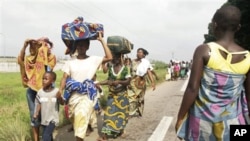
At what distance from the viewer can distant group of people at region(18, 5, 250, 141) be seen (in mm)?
2920

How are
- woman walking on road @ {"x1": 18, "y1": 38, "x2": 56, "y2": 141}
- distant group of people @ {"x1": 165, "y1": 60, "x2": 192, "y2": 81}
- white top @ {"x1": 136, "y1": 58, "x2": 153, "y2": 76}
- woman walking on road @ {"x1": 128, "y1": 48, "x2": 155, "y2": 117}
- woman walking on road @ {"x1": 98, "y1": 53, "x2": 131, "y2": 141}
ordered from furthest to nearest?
distant group of people @ {"x1": 165, "y1": 60, "x2": 192, "y2": 81} < white top @ {"x1": 136, "y1": 58, "x2": 153, "y2": 76} < woman walking on road @ {"x1": 128, "y1": 48, "x2": 155, "y2": 117} < woman walking on road @ {"x1": 98, "y1": 53, "x2": 131, "y2": 141} < woman walking on road @ {"x1": 18, "y1": 38, "x2": 56, "y2": 141}

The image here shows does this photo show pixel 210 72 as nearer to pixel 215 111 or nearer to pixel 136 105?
pixel 215 111

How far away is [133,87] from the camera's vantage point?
29.5ft

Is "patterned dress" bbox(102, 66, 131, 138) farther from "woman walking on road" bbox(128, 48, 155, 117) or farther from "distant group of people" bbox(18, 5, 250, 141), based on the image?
"woman walking on road" bbox(128, 48, 155, 117)

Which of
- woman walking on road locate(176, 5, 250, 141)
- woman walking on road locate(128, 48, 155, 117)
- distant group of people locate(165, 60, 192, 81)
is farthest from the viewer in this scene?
distant group of people locate(165, 60, 192, 81)

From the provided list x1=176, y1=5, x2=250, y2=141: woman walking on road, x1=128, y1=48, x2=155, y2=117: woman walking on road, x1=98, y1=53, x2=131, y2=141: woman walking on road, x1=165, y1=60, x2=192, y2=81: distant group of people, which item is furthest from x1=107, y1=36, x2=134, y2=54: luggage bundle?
x1=165, y1=60, x2=192, y2=81: distant group of people

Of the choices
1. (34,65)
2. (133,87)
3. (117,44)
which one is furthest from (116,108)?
(133,87)

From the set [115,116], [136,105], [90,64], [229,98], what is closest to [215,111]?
[229,98]

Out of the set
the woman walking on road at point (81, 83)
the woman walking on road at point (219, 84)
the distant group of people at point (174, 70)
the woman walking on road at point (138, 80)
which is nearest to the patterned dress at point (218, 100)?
the woman walking on road at point (219, 84)

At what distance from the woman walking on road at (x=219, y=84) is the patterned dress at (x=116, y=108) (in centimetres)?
354

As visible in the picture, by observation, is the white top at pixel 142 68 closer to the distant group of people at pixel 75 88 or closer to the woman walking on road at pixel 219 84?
the distant group of people at pixel 75 88

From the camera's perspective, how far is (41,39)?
6.07 m

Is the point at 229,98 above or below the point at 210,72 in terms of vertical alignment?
below

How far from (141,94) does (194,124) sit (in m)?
6.16
